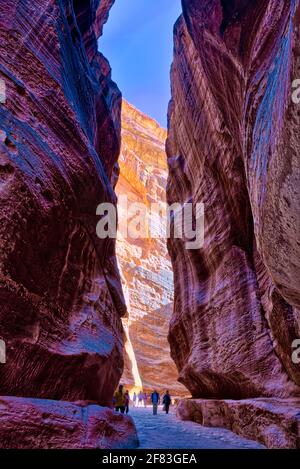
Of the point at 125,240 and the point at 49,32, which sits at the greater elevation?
the point at 125,240

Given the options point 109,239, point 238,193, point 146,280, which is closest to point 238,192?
point 238,193

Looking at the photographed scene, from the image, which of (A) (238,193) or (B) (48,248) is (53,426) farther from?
(A) (238,193)

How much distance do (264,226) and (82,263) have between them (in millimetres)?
3607

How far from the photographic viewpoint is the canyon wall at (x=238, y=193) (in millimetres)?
4477

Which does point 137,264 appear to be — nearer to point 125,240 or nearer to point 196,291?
point 125,240

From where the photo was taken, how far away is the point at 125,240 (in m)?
44.8

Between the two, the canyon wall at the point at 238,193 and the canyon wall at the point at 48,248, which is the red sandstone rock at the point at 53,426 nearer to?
the canyon wall at the point at 48,248

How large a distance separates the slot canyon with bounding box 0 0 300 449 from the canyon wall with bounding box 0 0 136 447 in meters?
0.02

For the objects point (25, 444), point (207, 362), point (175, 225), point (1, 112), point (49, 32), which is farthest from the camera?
point (175, 225)

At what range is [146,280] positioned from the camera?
1688 inches

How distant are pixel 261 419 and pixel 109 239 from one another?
5289 mm

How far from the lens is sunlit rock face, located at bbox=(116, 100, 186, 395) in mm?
35406
